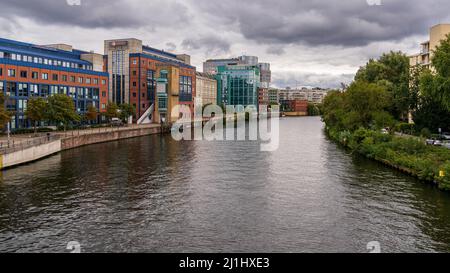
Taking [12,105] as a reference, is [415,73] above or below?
above

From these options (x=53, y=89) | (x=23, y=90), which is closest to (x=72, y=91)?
(x=53, y=89)

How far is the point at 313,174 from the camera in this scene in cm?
4416

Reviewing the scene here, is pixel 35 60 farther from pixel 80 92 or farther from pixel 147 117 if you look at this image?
pixel 147 117

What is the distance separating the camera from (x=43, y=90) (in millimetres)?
81750

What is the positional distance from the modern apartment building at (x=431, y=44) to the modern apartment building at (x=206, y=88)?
88.7 m

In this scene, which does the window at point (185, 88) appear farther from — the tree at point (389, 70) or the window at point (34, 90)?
the window at point (34, 90)

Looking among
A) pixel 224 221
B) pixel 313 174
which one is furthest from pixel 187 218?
pixel 313 174

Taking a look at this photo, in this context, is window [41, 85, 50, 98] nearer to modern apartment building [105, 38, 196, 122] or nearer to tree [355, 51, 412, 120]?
modern apartment building [105, 38, 196, 122]

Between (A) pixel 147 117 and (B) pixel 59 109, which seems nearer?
(B) pixel 59 109

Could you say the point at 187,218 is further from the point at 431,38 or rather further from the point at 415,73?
the point at 431,38

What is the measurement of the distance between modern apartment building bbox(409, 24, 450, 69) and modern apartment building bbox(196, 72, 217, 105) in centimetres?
8871

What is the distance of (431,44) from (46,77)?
7282cm

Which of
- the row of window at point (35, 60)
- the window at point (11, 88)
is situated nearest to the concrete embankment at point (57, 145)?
the window at point (11, 88)

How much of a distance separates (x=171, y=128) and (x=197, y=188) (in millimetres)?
72498
